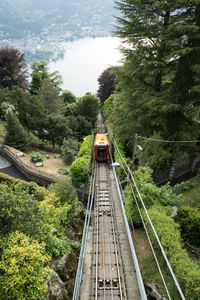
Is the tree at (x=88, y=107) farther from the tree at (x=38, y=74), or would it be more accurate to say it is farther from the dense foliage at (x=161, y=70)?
Result: the dense foliage at (x=161, y=70)

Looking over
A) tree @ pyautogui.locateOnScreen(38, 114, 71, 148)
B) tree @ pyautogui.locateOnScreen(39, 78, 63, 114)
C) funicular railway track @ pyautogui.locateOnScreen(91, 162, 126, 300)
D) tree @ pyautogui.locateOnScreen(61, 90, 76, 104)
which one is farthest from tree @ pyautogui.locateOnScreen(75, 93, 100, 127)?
funicular railway track @ pyautogui.locateOnScreen(91, 162, 126, 300)

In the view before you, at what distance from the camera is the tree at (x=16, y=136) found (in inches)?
987

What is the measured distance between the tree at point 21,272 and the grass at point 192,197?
11449 millimetres

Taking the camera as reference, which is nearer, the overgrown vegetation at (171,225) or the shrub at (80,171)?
the overgrown vegetation at (171,225)

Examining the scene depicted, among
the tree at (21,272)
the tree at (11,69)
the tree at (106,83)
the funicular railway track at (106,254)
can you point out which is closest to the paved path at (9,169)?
→ the funicular railway track at (106,254)

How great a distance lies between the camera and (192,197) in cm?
1389

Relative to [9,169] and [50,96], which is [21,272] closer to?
[9,169]

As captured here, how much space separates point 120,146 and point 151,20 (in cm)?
1368

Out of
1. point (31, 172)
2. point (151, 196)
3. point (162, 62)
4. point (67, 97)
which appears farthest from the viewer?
point (67, 97)

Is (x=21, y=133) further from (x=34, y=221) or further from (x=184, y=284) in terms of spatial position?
(x=184, y=284)

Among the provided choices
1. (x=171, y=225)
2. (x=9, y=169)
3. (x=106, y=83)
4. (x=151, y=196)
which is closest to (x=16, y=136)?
(x=9, y=169)

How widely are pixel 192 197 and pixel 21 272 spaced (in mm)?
13228

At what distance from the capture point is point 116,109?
1753cm

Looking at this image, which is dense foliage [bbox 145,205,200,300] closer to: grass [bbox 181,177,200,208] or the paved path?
grass [bbox 181,177,200,208]
